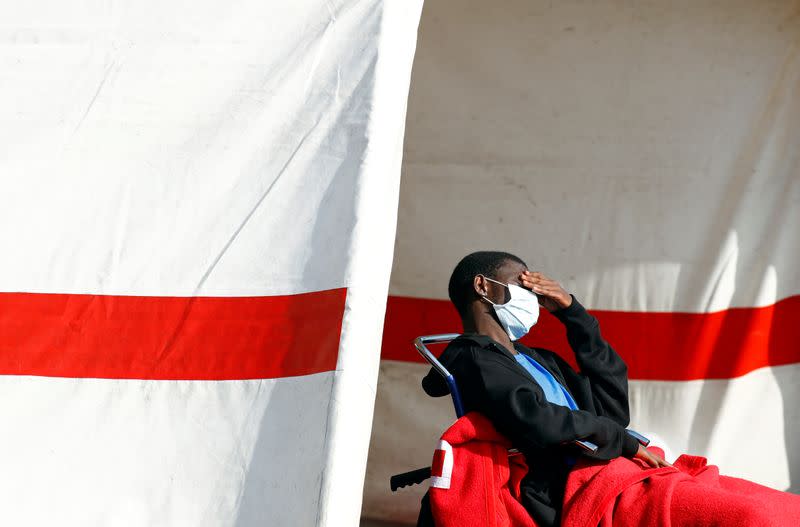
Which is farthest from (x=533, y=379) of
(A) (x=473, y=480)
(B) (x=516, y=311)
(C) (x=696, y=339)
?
(C) (x=696, y=339)

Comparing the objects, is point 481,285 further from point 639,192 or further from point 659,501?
point 639,192

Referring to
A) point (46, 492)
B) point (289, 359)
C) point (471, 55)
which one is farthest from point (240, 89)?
point (471, 55)

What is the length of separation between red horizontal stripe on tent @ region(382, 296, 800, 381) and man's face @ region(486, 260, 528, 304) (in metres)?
1.02

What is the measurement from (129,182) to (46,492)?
2.36ft

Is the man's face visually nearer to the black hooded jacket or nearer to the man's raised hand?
the man's raised hand

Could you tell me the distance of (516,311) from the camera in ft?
7.34

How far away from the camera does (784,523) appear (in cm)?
183

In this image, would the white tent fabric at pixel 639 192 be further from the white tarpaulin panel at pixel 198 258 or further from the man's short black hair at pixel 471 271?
the white tarpaulin panel at pixel 198 258

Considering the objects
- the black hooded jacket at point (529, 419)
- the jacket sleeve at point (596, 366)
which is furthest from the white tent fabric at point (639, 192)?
the black hooded jacket at point (529, 419)

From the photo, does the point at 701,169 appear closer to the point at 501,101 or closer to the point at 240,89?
the point at 501,101

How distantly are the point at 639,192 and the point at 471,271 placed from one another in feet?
4.08

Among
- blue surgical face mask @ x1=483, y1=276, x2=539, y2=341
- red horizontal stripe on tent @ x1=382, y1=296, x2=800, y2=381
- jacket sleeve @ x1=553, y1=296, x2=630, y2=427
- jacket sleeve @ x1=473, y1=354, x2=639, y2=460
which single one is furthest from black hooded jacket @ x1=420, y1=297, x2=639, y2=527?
red horizontal stripe on tent @ x1=382, y1=296, x2=800, y2=381

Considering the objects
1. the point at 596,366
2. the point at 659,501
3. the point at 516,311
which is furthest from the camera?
the point at 596,366

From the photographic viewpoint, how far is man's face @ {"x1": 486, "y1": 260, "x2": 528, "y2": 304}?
2256 mm
